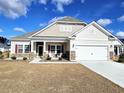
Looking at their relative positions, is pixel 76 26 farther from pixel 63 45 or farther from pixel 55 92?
pixel 55 92

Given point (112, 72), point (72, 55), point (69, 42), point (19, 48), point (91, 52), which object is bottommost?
point (112, 72)

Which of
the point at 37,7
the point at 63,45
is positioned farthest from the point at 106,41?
the point at 37,7

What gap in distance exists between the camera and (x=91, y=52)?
74.2ft

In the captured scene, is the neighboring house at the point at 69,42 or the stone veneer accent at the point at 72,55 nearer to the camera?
the stone veneer accent at the point at 72,55

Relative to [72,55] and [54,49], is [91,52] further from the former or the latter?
[54,49]

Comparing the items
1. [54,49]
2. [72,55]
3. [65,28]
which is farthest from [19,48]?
[72,55]

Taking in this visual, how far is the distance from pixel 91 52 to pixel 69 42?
12.3 ft

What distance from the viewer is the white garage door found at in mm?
22328

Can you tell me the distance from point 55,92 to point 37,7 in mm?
21542

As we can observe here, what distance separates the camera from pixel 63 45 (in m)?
Result: 27.2

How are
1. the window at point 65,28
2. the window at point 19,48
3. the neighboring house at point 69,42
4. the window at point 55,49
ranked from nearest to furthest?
the neighboring house at point 69,42 < the window at point 55,49 < the window at point 65,28 < the window at point 19,48

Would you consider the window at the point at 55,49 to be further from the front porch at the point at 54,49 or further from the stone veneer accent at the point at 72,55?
the stone veneer accent at the point at 72,55

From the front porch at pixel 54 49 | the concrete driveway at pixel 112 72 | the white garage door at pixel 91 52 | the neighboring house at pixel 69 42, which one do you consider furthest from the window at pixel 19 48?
the concrete driveway at pixel 112 72

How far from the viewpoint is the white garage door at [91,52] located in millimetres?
22328
